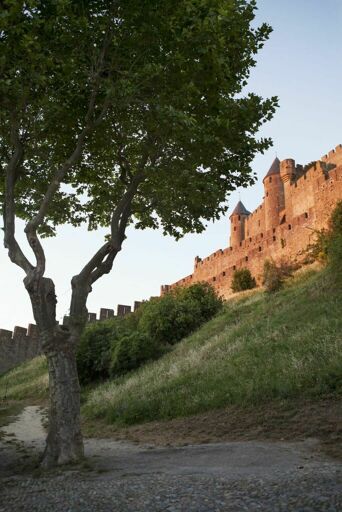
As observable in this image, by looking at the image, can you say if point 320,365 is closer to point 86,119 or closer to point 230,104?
point 230,104

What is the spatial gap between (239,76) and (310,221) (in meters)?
20.6

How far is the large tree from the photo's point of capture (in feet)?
26.1

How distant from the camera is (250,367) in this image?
12.0m

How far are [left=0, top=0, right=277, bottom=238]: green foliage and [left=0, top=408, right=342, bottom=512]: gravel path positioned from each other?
547 cm

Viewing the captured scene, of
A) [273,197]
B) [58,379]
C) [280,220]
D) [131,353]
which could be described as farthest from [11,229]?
[273,197]

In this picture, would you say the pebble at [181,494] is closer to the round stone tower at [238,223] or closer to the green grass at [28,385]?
the green grass at [28,385]

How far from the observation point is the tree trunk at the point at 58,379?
7355mm

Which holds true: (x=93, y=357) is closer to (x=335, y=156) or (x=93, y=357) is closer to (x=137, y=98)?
(x=137, y=98)

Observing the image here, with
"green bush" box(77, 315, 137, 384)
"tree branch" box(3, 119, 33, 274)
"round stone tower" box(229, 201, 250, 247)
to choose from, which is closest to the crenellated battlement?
"round stone tower" box(229, 201, 250, 247)

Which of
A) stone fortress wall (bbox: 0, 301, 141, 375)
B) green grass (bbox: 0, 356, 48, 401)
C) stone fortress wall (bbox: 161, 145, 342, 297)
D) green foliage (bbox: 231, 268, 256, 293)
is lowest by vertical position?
green grass (bbox: 0, 356, 48, 401)

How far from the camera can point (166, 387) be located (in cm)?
1336

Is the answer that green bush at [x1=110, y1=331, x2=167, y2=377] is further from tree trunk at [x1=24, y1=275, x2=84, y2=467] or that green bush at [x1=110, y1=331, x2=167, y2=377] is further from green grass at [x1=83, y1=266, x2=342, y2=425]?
tree trunk at [x1=24, y1=275, x2=84, y2=467]

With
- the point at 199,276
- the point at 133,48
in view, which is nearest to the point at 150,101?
the point at 133,48

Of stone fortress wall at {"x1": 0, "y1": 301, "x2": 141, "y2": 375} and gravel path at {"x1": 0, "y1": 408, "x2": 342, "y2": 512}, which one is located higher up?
stone fortress wall at {"x1": 0, "y1": 301, "x2": 141, "y2": 375}
